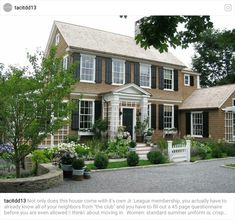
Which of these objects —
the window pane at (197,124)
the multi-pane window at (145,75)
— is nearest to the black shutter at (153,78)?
the multi-pane window at (145,75)

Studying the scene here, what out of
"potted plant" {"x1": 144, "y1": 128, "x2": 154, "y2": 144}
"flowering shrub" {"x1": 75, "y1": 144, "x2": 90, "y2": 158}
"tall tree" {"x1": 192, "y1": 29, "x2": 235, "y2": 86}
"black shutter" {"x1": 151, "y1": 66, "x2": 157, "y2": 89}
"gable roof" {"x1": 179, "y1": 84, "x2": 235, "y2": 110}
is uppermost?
"tall tree" {"x1": 192, "y1": 29, "x2": 235, "y2": 86}

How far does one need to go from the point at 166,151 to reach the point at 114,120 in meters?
2.72

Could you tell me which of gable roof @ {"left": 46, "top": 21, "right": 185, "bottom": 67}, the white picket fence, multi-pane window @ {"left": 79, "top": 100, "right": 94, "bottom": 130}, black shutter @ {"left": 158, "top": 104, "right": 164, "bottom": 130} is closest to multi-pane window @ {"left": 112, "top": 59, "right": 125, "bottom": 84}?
gable roof @ {"left": 46, "top": 21, "right": 185, "bottom": 67}

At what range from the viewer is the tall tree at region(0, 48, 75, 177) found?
453 centimetres

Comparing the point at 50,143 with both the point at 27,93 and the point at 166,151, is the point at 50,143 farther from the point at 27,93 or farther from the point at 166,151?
the point at 27,93

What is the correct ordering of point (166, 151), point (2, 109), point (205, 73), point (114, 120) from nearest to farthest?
point (2, 109), point (166, 151), point (114, 120), point (205, 73)

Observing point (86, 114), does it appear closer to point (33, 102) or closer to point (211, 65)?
point (33, 102)

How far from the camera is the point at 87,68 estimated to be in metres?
10.8

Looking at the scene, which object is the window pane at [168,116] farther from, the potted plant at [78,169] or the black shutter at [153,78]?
the potted plant at [78,169]

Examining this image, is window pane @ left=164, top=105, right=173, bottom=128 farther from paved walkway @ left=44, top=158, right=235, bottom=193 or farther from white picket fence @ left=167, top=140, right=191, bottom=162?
paved walkway @ left=44, top=158, right=235, bottom=193

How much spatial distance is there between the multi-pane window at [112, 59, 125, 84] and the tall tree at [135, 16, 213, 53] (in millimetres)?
6906

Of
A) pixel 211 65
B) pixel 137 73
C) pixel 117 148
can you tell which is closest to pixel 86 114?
pixel 117 148

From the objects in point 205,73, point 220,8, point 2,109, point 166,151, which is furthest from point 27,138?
point 205,73

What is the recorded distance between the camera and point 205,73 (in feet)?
51.0
